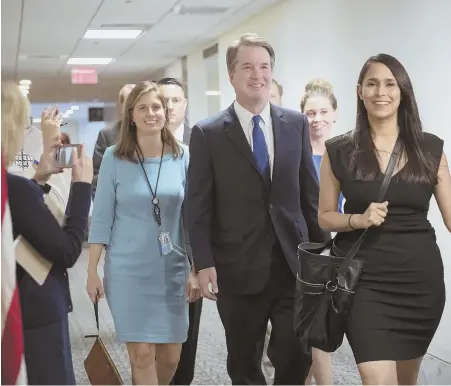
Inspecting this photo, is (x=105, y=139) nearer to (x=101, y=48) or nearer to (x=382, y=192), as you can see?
(x=382, y=192)

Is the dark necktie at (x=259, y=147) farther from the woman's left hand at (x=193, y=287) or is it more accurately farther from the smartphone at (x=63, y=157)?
the smartphone at (x=63, y=157)

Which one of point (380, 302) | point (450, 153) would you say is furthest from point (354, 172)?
point (450, 153)

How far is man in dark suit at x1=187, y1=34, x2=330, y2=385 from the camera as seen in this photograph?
3361 millimetres

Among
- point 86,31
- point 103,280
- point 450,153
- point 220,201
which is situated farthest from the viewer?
point 86,31

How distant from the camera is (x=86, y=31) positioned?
313 inches

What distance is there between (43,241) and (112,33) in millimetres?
5676

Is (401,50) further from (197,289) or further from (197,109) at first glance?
(197,109)

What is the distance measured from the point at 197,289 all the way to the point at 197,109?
692cm

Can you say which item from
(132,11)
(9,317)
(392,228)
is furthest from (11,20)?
(9,317)

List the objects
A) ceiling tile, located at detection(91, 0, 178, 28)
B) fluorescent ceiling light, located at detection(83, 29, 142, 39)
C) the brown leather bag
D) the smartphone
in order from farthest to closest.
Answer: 1. fluorescent ceiling light, located at detection(83, 29, 142, 39)
2. ceiling tile, located at detection(91, 0, 178, 28)
3. the brown leather bag
4. the smartphone

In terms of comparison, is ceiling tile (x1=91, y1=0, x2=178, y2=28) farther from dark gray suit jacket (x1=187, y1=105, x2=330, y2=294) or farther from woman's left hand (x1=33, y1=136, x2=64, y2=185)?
woman's left hand (x1=33, y1=136, x2=64, y2=185)

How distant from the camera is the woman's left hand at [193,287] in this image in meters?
3.56

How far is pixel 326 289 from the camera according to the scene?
304 centimetres

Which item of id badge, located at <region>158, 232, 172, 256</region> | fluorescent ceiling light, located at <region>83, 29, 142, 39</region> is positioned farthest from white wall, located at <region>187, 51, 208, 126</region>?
id badge, located at <region>158, 232, 172, 256</region>
